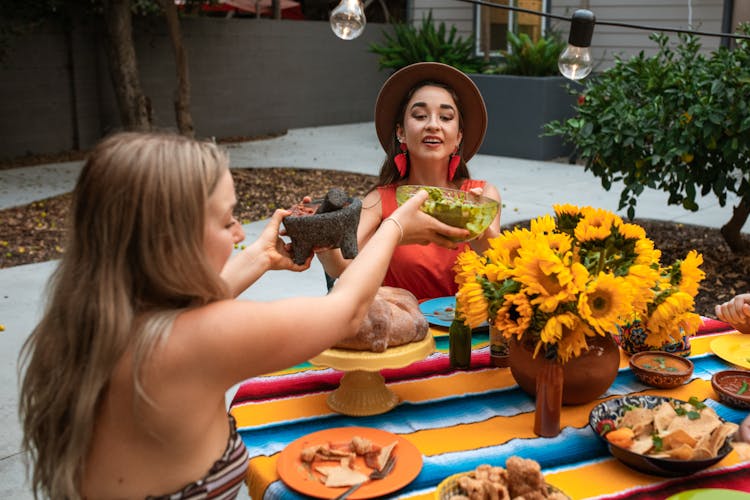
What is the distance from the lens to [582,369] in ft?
6.30

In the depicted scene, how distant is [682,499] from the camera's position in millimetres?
1530

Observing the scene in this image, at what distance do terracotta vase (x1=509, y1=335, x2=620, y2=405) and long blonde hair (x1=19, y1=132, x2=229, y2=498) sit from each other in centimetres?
89

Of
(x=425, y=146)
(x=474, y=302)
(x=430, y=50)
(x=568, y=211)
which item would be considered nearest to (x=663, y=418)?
(x=474, y=302)

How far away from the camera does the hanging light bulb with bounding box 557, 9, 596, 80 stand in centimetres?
247

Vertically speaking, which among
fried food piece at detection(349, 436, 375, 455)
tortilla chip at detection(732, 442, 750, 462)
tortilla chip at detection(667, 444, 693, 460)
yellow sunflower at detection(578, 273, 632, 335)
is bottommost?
tortilla chip at detection(732, 442, 750, 462)

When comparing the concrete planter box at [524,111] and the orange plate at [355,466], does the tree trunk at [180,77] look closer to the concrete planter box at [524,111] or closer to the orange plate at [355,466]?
the concrete planter box at [524,111]

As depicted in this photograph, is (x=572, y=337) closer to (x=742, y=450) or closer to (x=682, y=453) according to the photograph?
(x=682, y=453)

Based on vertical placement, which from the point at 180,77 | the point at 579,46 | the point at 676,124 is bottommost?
the point at 676,124

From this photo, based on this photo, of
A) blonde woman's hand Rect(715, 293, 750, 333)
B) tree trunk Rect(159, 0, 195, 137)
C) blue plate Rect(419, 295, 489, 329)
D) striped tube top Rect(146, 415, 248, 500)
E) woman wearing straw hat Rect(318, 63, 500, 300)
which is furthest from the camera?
tree trunk Rect(159, 0, 195, 137)

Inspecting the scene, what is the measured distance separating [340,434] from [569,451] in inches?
21.2

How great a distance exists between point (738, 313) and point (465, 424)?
1.13 m

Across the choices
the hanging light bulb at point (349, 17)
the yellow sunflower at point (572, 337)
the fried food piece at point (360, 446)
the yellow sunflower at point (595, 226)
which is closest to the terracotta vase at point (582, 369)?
the yellow sunflower at point (572, 337)

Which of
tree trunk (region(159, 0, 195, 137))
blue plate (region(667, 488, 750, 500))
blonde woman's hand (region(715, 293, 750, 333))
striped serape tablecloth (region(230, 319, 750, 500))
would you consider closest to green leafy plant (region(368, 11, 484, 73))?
tree trunk (region(159, 0, 195, 137))

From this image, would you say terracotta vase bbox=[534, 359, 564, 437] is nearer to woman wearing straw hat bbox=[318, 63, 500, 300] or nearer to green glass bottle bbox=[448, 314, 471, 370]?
green glass bottle bbox=[448, 314, 471, 370]
